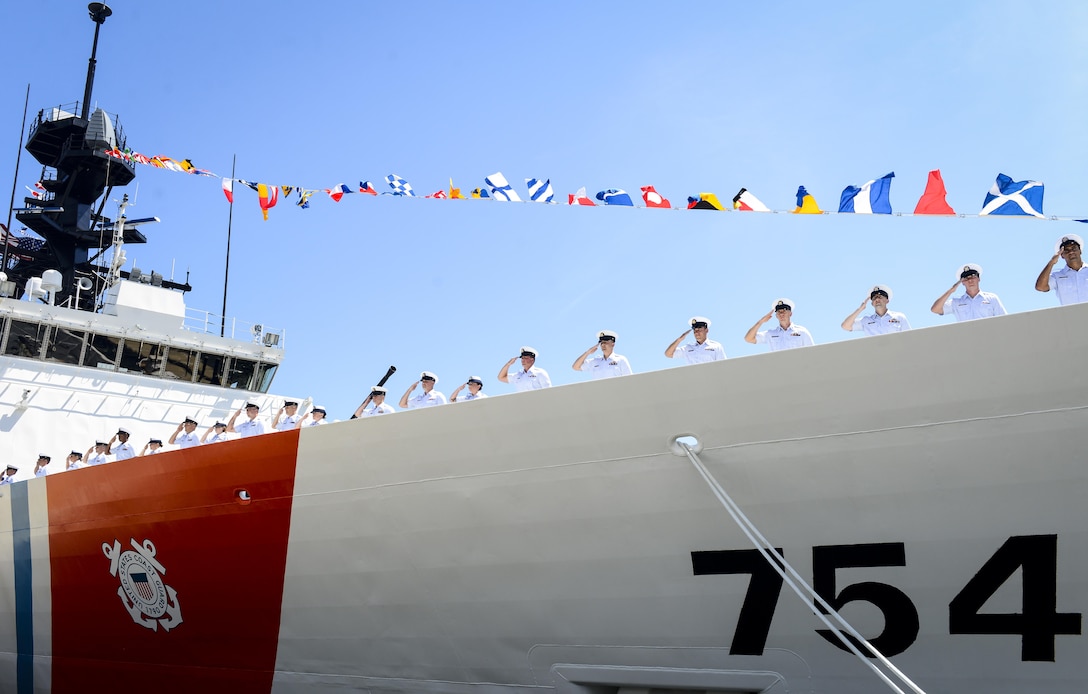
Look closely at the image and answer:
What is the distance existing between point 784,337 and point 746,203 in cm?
113

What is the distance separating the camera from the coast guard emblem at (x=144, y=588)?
6.53 metres

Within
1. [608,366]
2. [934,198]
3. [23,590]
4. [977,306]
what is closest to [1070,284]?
[977,306]

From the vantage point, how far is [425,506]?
5238 mm

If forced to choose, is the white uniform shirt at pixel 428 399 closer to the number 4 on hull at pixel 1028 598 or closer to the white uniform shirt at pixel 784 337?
the white uniform shirt at pixel 784 337

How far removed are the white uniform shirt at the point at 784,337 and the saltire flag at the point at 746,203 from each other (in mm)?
960

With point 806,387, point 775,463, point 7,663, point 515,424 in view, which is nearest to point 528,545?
point 515,424

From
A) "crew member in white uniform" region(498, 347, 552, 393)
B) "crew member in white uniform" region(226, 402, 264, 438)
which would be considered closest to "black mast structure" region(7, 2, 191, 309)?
"crew member in white uniform" region(226, 402, 264, 438)

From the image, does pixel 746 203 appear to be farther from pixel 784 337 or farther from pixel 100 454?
pixel 100 454

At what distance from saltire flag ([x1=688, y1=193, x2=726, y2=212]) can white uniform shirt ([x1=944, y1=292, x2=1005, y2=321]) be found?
1921mm

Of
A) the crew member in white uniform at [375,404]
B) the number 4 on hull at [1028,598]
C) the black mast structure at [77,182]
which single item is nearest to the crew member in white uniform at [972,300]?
the number 4 on hull at [1028,598]

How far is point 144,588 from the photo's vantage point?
674cm

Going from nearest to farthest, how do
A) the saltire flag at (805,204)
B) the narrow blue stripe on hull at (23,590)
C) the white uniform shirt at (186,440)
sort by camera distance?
the saltire flag at (805,204), the narrow blue stripe on hull at (23,590), the white uniform shirt at (186,440)

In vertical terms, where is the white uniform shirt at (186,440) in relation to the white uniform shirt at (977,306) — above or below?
below

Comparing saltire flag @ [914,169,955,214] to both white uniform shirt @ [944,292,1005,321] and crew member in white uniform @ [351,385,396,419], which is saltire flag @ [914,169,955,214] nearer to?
white uniform shirt @ [944,292,1005,321]
